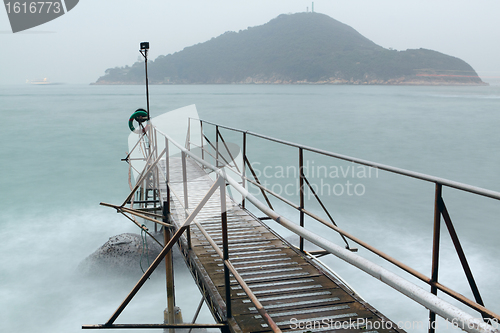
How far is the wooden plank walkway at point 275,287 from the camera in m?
2.69

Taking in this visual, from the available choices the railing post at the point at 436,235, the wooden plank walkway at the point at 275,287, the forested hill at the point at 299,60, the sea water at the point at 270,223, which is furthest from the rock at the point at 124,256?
the forested hill at the point at 299,60

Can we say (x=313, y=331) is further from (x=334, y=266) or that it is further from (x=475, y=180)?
(x=475, y=180)

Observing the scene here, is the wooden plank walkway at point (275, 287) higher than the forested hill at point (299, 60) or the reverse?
the reverse

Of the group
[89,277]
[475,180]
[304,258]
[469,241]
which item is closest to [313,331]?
[304,258]

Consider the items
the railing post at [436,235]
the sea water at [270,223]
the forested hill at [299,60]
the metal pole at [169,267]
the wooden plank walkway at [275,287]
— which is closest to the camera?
the railing post at [436,235]

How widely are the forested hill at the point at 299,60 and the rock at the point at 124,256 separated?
10643 centimetres

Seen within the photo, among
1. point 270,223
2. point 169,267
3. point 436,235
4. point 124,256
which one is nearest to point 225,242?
point 436,235

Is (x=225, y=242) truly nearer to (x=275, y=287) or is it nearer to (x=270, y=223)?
(x=275, y=287)

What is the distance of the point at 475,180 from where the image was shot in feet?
67.2

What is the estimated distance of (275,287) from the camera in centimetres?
317

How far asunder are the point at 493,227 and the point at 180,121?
32091 millimetres

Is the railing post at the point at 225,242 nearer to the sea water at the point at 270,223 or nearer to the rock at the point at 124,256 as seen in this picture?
the sea water at the point at 270,223

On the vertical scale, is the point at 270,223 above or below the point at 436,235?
below

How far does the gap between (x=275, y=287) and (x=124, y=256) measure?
7.93 meters
